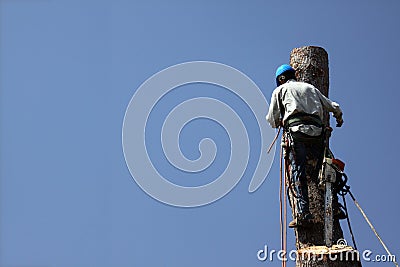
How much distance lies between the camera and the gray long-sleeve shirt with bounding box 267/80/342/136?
7.23 metres

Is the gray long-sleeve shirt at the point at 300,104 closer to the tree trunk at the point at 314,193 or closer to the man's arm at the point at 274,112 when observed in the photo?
the man's arm at the point at 274,112

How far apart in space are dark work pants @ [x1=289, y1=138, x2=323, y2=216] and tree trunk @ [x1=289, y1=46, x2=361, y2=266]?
3.1 inches

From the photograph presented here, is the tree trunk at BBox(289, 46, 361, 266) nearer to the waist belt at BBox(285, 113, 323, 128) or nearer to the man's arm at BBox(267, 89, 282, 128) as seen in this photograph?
the waist belt at BBox(285, 113, 323, 128)

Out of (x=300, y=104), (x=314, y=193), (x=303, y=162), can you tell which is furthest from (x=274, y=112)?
(x=314, y=193)

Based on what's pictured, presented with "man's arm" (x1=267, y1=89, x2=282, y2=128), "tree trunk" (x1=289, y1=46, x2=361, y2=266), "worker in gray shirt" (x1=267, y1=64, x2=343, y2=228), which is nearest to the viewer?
"tree trunk" (x1=289, y1=46, x2=361, y2=266)

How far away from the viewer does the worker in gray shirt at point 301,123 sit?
721 centimetres

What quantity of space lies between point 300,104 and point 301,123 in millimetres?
210

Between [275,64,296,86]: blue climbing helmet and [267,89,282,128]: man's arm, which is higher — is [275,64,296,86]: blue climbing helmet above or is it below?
above

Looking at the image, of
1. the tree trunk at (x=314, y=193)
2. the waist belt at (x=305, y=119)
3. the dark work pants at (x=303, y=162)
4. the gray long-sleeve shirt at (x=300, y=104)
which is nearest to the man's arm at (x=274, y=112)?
the gray long-sleeve shirt at (x=300, y=104)

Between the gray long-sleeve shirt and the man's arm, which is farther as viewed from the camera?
the man's arm

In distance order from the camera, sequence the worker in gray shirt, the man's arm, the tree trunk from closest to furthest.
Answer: the tree trunk < the worker in gray shirt < the man's arm

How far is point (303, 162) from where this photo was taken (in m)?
7.29

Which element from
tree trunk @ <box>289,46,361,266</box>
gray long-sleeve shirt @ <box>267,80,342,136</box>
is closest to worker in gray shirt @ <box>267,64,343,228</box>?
gray long-sleeve shirt @ <box>267,80,342,136</box>

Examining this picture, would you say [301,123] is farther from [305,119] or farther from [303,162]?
[303,162]
